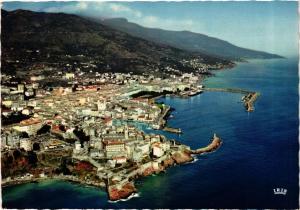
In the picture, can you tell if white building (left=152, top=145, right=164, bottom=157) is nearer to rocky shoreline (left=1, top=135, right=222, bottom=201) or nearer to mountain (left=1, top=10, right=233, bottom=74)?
rocky shoreline (left=1, top=135, right=222, bottom=201)

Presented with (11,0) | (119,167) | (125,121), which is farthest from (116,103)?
(11,0)

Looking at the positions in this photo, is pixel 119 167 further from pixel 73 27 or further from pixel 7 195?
pixel 73 27

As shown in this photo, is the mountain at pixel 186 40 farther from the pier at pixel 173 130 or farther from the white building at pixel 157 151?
the white building at pixel 157 151

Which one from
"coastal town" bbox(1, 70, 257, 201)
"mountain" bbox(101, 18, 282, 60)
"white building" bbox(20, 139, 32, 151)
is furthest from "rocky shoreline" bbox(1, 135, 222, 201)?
"mountain" bbox(101, 18, 282, 60)

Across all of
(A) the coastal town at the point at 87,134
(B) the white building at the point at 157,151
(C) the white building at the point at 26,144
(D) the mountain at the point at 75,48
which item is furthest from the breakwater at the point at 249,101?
(C) the white building at the point at 26,144

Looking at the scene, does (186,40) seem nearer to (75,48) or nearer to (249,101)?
(249,101)

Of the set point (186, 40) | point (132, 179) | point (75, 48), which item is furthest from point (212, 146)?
point (75, 48)
